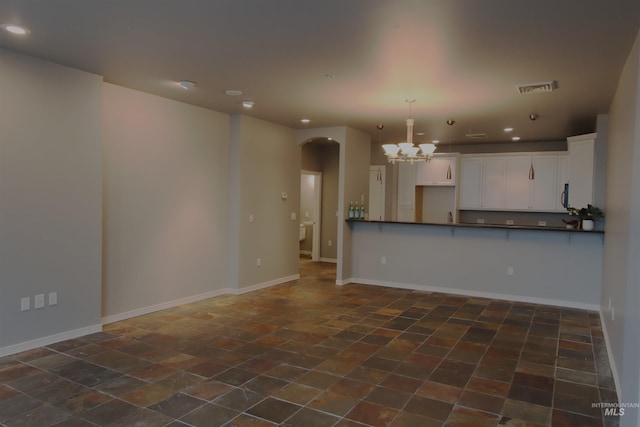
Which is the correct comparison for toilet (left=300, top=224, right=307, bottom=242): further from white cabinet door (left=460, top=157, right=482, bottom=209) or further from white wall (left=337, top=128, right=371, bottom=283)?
white cabinet door (left=460, top=157, right=482, bottom=209)

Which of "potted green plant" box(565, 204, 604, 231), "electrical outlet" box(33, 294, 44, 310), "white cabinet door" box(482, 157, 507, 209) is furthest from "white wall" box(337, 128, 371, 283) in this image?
"electrical outlet" box(33, 294, 44, 310)

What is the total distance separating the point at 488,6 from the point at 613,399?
9.22 feet

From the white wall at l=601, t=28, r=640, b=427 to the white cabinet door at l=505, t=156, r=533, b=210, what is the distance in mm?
3494

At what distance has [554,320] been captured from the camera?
4969mm

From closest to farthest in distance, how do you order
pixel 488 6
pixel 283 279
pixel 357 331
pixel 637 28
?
pixel 488 6 < pixel 637 28 < pixel 357 331 < pixel 283 279

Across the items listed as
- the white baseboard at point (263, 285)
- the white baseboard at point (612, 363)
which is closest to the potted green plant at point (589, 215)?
the white baseboard at point (612, 363)

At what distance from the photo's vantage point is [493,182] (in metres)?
8.20

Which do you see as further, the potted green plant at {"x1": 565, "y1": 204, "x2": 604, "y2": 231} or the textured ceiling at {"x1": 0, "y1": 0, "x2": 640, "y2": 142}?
the potted green plant at {"x1": 565, "y1": 204, "x2": 604, "y2": 231}

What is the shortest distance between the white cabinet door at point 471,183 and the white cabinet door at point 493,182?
9 centimetres

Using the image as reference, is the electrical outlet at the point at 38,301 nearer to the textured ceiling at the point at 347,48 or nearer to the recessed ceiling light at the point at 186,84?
the textured ceiling at the point at 347,48

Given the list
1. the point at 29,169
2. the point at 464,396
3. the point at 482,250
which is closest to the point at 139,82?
the point at 29,169

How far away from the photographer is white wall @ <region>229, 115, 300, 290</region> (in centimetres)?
607

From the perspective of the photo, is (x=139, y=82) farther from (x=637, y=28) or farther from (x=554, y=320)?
(x=554, y=320)

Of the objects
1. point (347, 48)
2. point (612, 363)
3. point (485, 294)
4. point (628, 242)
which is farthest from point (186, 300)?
point (628, 242)
